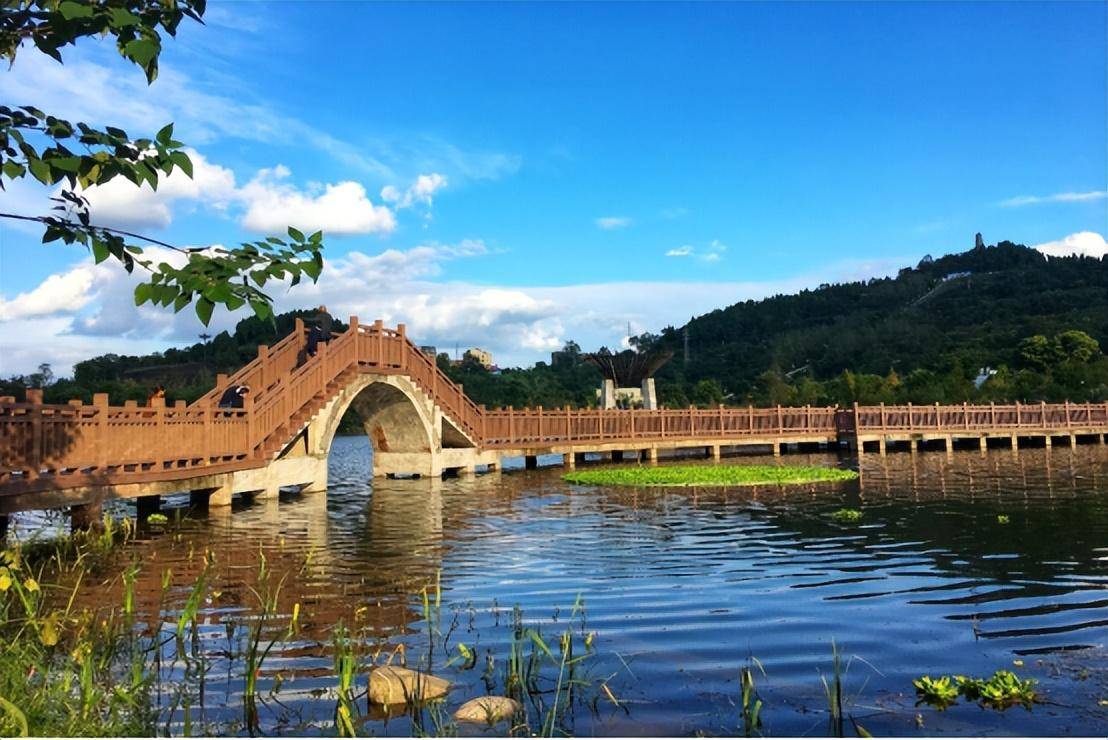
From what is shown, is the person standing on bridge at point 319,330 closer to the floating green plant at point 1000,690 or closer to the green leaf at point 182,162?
the floating green plant at point 1000,690

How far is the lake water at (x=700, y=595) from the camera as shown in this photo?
5.70 m

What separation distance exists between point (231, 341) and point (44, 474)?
2609 inches

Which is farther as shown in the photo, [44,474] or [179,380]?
[179,380]

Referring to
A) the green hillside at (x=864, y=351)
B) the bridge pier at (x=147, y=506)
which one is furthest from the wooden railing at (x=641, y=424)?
the bridge pier at (x=147, y=506)

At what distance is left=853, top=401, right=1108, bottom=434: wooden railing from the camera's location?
39562 millimetres

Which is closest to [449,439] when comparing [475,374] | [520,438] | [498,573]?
[520,438]

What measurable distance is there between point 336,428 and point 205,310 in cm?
2017

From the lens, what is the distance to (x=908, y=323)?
10069cm

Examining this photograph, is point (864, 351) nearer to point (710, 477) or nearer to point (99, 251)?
point (710, 477)

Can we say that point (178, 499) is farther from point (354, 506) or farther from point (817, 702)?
point (817, 702)

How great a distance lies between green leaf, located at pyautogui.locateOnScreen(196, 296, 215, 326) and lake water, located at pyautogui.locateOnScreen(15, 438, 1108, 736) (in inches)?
127

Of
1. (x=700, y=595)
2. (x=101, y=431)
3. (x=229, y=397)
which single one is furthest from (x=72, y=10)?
(x=229, y=397)

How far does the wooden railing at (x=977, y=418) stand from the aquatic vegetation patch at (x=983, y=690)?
34903mm

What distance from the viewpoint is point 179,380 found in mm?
71188
